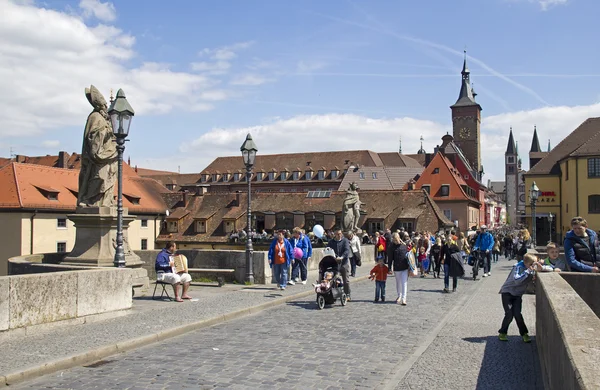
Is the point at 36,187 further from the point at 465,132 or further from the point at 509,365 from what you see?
the point at 465,132

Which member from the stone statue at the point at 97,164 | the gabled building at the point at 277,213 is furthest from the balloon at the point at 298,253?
the gabled building at the point at 277,213

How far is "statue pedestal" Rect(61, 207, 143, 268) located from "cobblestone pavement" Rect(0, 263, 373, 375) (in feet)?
4.27

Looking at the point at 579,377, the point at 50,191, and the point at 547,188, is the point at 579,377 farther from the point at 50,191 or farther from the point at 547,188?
the point at 547,188

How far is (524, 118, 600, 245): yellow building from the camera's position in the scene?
51.7 metres

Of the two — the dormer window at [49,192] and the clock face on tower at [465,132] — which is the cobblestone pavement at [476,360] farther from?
the clock face on tower at [465,132]

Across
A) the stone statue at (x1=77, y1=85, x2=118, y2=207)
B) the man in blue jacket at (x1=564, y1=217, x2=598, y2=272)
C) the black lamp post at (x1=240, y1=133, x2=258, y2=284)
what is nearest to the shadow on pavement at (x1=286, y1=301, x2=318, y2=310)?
the black lamp post at (x1=240, y1=133, x2=258, y2=284)

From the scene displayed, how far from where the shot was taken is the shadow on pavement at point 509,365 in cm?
731

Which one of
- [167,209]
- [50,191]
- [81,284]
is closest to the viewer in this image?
[81,284]

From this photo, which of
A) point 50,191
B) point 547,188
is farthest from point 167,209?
point 547,188

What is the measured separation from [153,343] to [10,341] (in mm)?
2064

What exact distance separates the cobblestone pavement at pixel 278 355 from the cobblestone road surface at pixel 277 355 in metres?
0.01

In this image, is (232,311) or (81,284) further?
(232,311)

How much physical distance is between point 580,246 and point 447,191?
61977mm

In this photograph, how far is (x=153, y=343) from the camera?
970 centimetres
